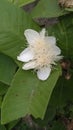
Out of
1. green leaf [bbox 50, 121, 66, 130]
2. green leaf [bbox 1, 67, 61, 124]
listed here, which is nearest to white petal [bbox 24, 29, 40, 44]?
green leaf [bbox 1, 67, 61, 124]

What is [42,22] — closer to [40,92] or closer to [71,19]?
[71,19]

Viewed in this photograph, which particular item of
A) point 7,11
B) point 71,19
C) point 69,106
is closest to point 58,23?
point 71,19

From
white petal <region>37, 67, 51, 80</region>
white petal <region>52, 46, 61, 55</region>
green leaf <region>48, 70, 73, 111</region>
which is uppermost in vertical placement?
white petal <region>52, 46, 61, 55</region>

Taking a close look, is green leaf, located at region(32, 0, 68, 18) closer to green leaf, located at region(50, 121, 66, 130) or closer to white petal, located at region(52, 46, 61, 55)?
white petal, located at region(52, 46, 61, 55)

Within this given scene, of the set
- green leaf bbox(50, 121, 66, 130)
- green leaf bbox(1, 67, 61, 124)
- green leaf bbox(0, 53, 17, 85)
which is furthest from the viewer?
green leaf bbox(50, 121, 66, 130)

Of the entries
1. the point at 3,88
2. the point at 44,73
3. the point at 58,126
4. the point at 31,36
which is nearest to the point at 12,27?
the point at 31,36

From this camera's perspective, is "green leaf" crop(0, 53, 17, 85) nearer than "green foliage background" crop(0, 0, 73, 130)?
No

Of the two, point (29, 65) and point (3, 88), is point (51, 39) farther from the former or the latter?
point (3, 88)

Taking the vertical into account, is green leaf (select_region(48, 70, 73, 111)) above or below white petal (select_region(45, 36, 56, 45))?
below
